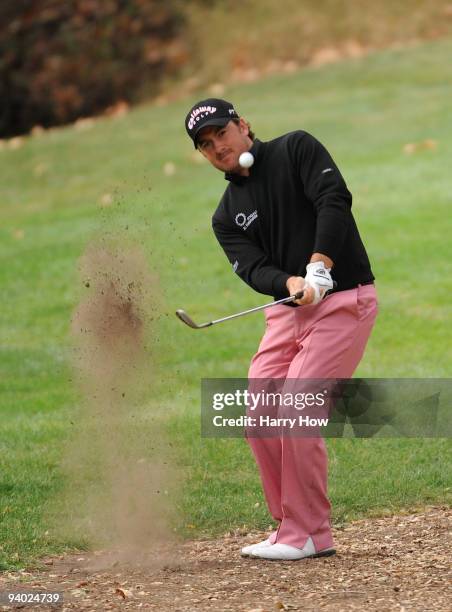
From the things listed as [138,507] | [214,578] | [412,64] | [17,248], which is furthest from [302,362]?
[412,64]

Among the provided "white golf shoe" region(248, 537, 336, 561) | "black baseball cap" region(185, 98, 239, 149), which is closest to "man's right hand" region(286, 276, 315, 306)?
"black baseball cap" region(185, 98, 239, 149)

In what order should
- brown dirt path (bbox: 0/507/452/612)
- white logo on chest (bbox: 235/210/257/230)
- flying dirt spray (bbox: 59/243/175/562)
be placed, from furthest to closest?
flying dirt spray (bbox: 59/243/175/562) < white logo on chest (bbox: 235/210/257/230) < brown dirt path (bbox: 0/507/452/612)

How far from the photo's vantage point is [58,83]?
21.3m

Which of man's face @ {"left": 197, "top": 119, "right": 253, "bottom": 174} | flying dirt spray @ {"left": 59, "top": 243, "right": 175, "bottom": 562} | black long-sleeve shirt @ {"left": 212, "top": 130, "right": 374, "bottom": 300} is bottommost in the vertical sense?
flying dirt spray @ {"left": 59, "top": 243, "right": 175, "bottom": 562}

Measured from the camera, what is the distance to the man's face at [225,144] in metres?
5.64

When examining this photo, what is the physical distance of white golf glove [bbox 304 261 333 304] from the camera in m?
5.29

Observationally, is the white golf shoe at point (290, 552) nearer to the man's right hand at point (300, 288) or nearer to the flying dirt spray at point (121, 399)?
the flying dirt spray at point (121, 399)

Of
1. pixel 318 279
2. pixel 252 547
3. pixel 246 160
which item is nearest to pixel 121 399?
pixel 252 547

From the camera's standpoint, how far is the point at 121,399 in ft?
22.0

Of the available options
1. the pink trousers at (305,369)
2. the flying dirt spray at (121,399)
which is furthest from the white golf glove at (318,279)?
the flying dirt spray at (121,399)

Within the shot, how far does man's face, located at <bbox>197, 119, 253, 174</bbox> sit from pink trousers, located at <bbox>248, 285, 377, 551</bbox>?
64cm

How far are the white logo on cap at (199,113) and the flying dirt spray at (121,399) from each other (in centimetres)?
112

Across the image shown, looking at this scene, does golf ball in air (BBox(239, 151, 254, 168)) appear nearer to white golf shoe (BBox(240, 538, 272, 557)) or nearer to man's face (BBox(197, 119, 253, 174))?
man's face (BBox(197, 119, 253, 174))

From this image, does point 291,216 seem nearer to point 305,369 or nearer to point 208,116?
point 208,116
